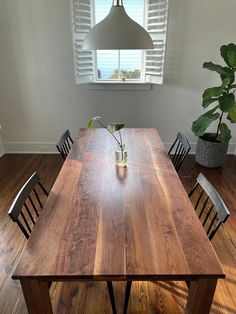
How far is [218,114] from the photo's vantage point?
109 inches

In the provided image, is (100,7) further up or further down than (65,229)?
further up

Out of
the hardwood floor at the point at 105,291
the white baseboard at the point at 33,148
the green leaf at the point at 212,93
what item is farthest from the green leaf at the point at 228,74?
the hardwood floor at the point at 105,291

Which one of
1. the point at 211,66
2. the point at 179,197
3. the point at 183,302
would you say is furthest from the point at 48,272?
the point at 211,66

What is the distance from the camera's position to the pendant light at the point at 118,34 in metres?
1.38

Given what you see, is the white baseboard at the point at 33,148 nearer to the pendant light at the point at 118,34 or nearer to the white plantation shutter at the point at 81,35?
→ the white plantation shutter at the point at 81,35

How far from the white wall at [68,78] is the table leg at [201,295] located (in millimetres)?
2734

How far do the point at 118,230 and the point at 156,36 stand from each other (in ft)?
8.86

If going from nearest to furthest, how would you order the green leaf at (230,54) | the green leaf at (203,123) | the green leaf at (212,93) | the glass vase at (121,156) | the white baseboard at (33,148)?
the glass vase at (121,156) → the green leaf at (230,54) → the green leaf at (212,93) → the green leaf at (203,123) → the white baseboard at (33,148)

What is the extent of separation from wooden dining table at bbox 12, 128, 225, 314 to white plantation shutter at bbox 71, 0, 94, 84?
194 centimetres

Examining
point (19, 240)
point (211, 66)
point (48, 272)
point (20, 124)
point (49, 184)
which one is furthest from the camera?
point (20, 124)

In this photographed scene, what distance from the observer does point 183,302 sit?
1466 millimetres

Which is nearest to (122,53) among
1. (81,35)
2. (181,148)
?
(81,35)

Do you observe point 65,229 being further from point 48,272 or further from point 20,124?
point 20,124

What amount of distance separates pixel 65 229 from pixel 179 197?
0.66 metres
